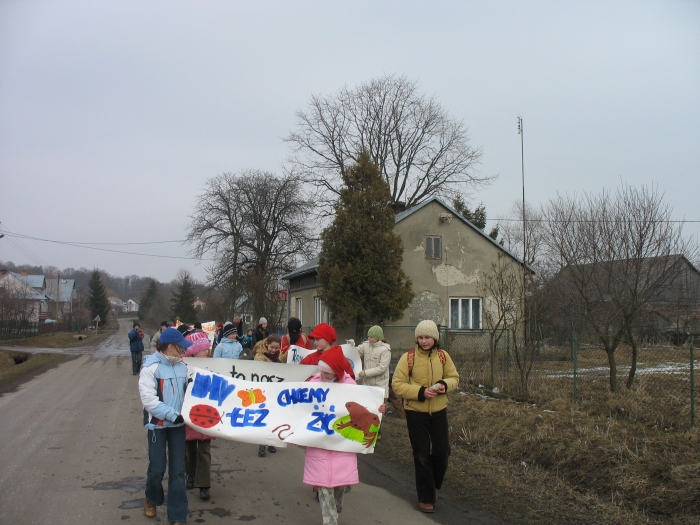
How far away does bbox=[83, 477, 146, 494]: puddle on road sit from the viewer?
261 inches

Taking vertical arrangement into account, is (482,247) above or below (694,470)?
above

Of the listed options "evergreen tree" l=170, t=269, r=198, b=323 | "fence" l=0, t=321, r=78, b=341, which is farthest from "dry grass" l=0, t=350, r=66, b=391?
"evergreen tree" l=170, t=269, r=198, b=323

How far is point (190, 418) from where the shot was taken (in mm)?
6012

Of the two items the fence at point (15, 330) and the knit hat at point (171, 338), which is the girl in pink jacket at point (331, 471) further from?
the fence at point (15, 330)

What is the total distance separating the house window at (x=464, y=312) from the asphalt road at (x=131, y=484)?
1877 cm

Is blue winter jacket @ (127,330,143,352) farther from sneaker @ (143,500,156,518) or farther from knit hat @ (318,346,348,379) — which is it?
knit hat @ (318,346,348,379)

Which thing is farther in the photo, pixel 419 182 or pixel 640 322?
pixel 419 182

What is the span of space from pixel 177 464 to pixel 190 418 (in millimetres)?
558

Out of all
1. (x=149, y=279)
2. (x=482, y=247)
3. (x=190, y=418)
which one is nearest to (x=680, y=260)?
(x=190, y=418)

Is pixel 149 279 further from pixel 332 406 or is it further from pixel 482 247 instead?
pixel 332 406

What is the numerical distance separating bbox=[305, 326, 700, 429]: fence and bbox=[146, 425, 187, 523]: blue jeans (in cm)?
655

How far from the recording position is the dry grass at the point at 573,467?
19.9 feet

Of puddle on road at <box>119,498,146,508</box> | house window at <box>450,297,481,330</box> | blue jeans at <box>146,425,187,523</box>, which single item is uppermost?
house window at <box>450,297,481,330</box>

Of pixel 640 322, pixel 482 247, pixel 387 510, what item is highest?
pixel 482 247
